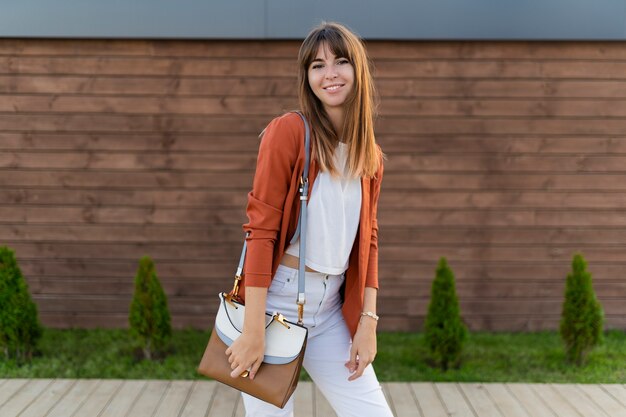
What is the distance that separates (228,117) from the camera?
15.6 feet

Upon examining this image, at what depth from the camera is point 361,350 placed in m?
1.97

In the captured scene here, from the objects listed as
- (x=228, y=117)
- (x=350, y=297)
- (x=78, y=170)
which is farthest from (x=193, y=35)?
(x=350, y=297)

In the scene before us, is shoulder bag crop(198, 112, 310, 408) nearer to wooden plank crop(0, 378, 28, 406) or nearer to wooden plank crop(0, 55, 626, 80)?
wooden plank crop(0, 378, 28, 406)

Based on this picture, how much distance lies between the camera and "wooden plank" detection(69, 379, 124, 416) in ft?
11.2

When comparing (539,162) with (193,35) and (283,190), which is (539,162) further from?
(283,190)

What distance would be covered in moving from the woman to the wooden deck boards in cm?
152

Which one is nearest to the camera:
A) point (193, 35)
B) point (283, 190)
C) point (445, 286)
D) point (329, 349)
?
point (283, 190)

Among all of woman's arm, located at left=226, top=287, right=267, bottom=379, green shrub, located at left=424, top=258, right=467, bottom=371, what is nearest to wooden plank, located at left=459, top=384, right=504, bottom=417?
green shrub, located at left=424, top=258, right=467, bottom=371

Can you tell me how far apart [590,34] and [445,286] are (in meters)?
2.26

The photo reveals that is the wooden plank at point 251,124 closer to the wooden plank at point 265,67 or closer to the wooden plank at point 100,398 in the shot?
the wooden plank at point 265,67

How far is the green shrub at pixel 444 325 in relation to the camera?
4098 mm

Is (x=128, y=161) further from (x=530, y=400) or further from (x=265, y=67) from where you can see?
(x=530, y=400)

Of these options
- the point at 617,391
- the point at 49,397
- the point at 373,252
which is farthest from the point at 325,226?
the point at 617,391

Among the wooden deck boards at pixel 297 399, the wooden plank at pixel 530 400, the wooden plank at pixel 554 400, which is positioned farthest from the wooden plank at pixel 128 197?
the wooden plank at pixel 554 400
